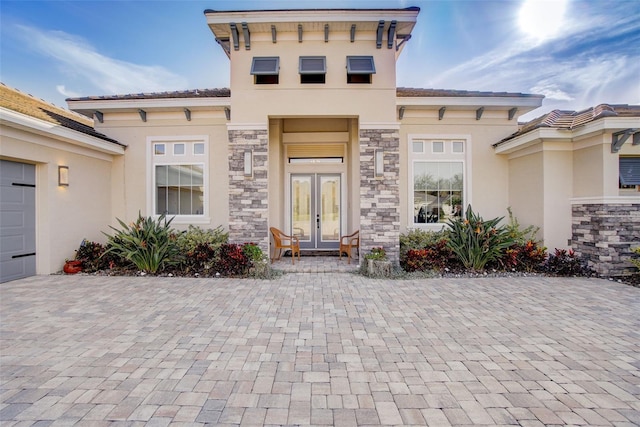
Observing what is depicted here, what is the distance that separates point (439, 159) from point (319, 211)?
12.9ft

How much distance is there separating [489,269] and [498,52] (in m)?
9.30

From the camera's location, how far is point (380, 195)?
6895 mm

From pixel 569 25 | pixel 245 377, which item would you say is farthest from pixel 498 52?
pixel 245 377

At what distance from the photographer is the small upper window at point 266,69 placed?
6.72 meters

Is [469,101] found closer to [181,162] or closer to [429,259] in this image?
[429,259]

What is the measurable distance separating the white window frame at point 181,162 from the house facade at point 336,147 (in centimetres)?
3

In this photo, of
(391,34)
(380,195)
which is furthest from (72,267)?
(391,34)

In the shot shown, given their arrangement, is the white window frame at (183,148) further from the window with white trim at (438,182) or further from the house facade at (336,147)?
the window with white trim at (438,182)

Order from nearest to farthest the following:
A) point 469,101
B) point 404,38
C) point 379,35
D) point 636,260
A: point 636,260
point 379,35
point 404,38
point 469,101

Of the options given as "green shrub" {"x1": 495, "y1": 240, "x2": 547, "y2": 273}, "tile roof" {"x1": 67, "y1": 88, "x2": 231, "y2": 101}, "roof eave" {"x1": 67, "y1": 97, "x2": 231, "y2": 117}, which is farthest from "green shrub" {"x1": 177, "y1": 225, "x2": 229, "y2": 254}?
"green shrub" {"x1": 495, "y1": 240, "x2": 547, "y2": 273}

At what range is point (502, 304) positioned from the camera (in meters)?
4.66

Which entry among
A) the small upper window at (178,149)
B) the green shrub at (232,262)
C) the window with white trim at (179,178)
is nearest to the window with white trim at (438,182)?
the green shrub at (232,262)

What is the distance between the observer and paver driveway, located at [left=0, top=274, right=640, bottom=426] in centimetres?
225

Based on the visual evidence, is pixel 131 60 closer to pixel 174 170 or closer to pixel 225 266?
pixel 174 170
